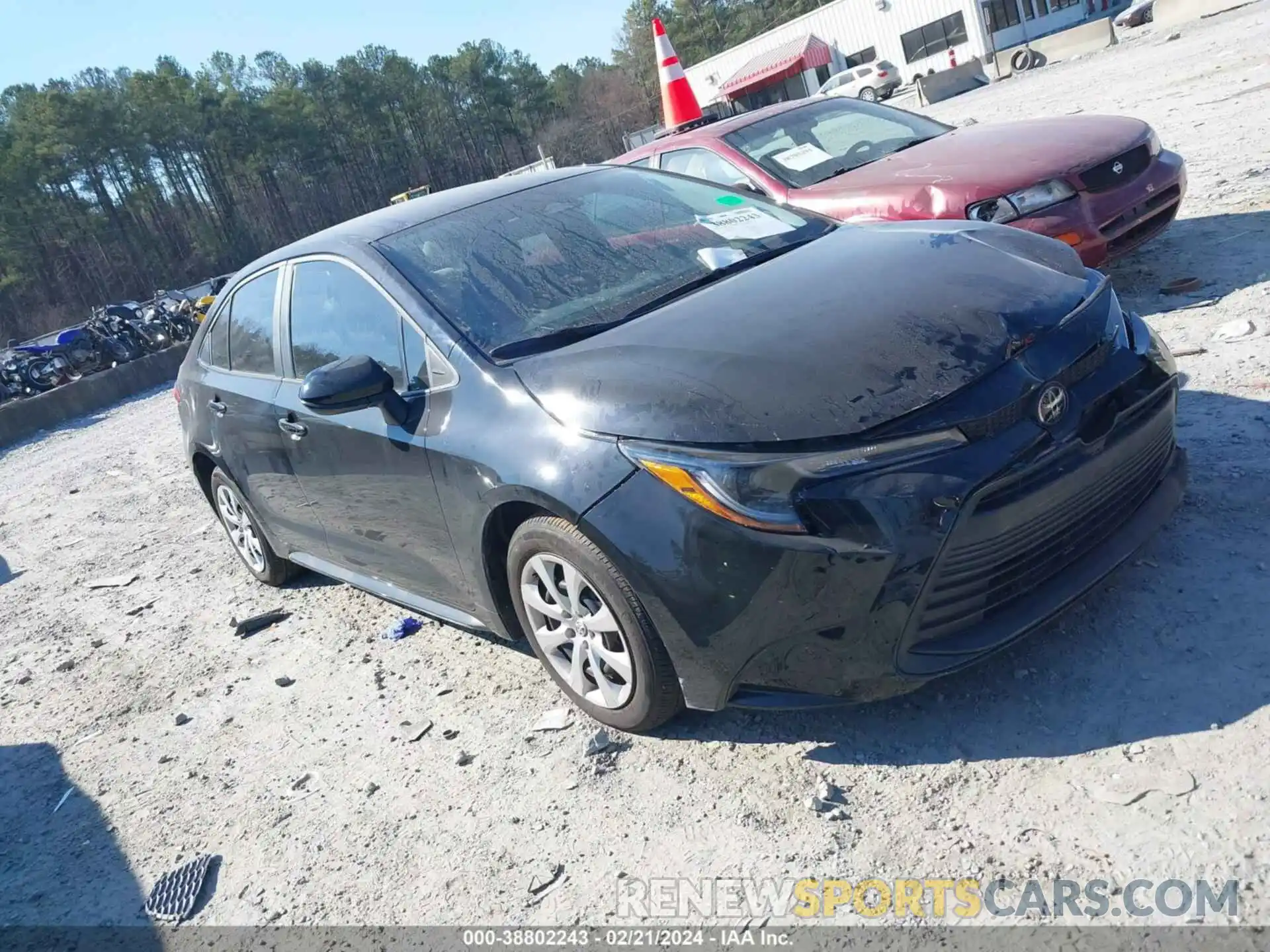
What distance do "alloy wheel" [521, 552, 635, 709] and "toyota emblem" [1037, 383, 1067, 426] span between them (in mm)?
1292

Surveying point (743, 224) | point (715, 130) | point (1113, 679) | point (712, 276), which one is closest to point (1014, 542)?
point (1113, 679)

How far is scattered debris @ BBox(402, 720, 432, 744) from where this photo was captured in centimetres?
360

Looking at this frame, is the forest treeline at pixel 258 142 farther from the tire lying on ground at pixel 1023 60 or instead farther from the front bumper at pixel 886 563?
the front bumper at pixel 886 563

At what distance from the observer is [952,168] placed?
559 centimetres

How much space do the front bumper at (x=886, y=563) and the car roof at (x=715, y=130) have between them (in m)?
4.38

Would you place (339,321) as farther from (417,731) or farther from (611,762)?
(611,762)

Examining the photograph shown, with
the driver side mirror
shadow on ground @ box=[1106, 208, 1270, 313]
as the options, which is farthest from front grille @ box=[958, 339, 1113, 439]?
shadow on ground @ box=[1106, 208, 1270, 313]

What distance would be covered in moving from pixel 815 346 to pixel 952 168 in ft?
10.9

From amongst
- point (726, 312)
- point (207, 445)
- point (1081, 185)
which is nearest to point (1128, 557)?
point (726, 312)

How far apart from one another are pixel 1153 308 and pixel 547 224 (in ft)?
11.8

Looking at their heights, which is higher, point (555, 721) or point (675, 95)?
point (675, 95)

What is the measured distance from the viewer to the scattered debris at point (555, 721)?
11.1ft

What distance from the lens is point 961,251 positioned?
11.0 feet

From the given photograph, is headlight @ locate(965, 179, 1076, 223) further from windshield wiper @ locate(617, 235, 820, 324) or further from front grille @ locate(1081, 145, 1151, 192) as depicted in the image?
windshield wiper @ locate(617, 235, 820, 324)
